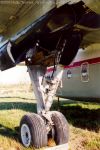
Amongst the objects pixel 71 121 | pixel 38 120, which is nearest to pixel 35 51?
pixel 38 120

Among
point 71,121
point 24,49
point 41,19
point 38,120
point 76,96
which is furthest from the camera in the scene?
point 76,96

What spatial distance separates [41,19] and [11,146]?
2661 mm

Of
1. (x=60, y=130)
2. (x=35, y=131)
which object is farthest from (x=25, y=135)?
(x=60, y=130)

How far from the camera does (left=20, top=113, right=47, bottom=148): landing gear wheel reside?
6371 millimetres

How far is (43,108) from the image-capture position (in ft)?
22.6

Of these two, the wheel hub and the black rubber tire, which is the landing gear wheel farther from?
the black rubber tire

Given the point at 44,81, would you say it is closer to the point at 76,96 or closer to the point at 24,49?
the point at 24,49

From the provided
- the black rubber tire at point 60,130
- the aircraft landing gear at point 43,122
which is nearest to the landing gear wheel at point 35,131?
the aircraft landing gear at point 43,122

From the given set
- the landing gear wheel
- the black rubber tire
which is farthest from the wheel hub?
the black rubber tire

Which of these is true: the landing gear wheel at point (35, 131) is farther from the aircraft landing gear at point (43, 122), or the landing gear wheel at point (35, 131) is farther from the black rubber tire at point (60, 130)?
the black rubber tire at point (60, 130)

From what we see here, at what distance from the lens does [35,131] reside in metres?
6.38

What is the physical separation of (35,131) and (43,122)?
29 cm

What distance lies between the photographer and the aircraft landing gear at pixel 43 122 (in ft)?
21.1

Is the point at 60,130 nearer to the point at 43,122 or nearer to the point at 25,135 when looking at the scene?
the point at 43,122
